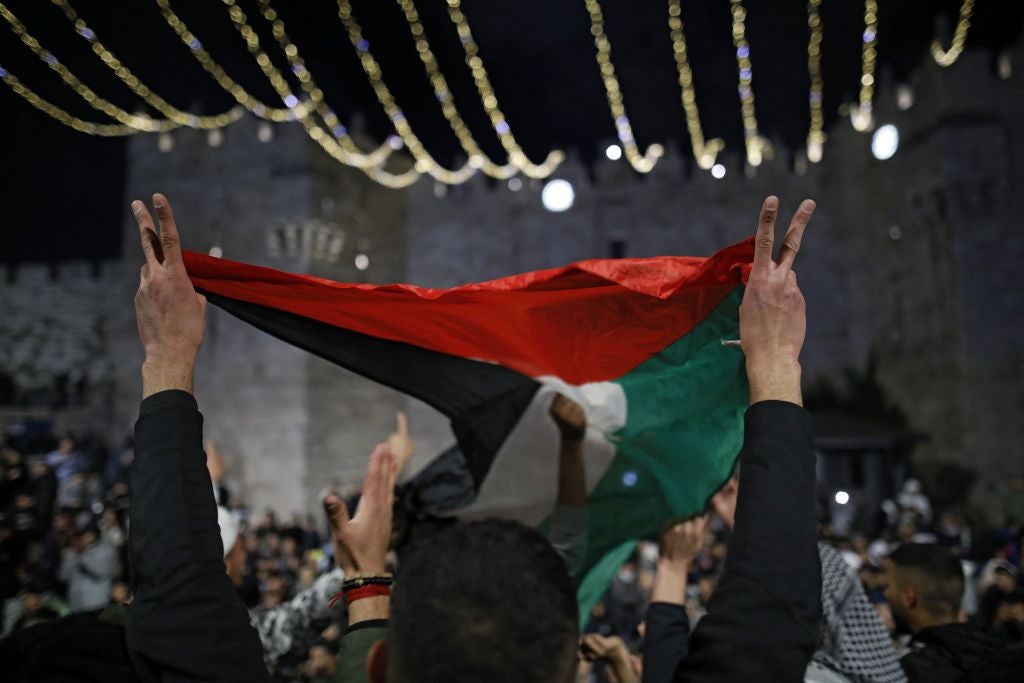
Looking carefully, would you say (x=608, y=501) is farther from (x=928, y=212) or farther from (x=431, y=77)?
(x=928, y=212)

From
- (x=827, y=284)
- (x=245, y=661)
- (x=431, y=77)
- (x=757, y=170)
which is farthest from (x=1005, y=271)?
(x=245, y=661)

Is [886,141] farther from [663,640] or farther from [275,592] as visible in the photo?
[663,640]

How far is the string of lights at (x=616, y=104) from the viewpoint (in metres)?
7.84

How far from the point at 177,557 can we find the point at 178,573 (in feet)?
0.08

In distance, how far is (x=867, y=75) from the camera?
1178cm

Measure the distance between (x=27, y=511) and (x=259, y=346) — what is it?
8.32 meters

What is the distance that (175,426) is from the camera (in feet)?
3.83

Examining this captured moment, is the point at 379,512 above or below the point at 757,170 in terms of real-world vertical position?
below

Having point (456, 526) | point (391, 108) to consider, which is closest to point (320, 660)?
point (456, 526)

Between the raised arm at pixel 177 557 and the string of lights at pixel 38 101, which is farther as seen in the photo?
the string of lights at pixel 38 101

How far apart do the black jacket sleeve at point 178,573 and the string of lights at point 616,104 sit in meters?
7.15

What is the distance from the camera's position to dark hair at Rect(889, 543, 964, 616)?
228 centimetres

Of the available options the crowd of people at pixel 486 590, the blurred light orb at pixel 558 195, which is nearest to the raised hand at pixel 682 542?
the crowd of people at pixel 486 590

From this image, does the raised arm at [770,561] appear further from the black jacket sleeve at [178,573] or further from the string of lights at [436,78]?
the string of lights at [436,78]
